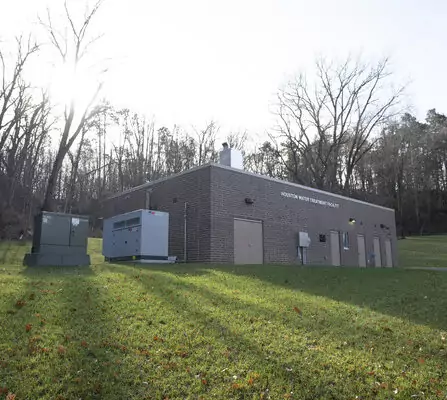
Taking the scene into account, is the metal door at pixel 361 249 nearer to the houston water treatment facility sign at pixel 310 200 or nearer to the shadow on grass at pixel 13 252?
the houston water treatment facility sign at pixel 310 200

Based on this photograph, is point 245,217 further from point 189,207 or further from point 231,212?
point 189,207

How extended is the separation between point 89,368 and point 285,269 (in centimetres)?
940

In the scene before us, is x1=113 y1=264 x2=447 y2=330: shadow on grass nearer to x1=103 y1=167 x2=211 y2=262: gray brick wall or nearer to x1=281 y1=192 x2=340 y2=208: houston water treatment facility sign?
x1=103 y1=167 x2=211 y2=262: gray brick wall

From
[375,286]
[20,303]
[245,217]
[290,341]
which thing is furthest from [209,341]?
[245,217]

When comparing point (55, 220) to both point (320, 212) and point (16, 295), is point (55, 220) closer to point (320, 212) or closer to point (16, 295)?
point (16, 295)

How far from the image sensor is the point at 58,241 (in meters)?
12.2

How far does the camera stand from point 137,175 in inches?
1496

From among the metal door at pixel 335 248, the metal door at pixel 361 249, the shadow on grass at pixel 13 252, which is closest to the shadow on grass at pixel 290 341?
the shadow on grass at pixel 13 252

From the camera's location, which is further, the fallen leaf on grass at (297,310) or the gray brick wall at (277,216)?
the gray brick wall at (277,216)

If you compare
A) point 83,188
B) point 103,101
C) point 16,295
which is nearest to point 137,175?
point 83,188

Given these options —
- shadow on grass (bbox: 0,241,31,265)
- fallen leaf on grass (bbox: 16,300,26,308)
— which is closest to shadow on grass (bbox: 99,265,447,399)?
fallen leaf on grass (bbox: 16,300,26,308)

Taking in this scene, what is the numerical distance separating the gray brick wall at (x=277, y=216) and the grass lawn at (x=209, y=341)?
645 cm

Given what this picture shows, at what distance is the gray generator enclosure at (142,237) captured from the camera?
569 inches

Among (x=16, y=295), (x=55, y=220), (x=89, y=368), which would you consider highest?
(x=55, y=220)
